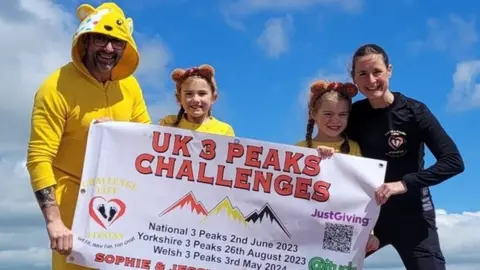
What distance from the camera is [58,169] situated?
768 cm

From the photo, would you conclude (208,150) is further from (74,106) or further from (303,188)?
(74,106)

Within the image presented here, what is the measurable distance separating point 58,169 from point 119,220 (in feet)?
2.27

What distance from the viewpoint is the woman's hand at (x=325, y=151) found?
7875mm

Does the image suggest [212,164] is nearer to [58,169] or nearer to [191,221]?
[191,221]

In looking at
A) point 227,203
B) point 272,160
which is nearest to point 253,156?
point 272,160

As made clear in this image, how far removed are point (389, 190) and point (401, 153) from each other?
41 cm

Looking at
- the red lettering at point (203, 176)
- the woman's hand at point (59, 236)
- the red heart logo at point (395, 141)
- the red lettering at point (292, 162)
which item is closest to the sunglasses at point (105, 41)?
the red lettering at point (203, 176)

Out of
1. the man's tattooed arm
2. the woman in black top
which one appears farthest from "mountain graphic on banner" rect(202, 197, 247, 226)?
the man's tattooed arm

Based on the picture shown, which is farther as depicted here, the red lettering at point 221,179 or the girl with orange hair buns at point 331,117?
the girl with orange hair buns at point 331,117

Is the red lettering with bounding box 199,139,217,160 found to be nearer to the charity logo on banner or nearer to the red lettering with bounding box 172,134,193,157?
the charity logo on banner

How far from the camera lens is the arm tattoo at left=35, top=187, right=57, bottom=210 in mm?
7301

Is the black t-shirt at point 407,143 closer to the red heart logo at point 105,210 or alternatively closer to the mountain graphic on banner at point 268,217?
the mountain graphic on banner at point 268,217

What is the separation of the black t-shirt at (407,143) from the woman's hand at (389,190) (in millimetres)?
53

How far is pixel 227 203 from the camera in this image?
7.90 metres
